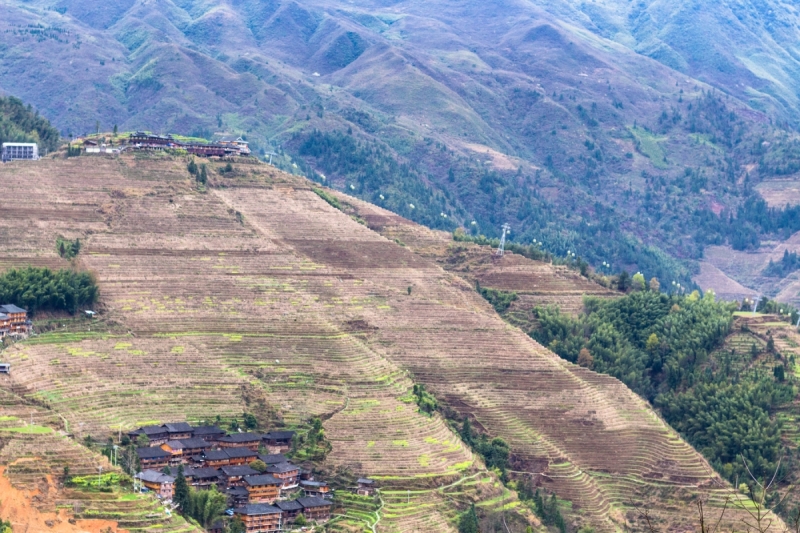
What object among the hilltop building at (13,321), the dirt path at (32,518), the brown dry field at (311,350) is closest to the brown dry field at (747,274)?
the brown dry field at (311,350)

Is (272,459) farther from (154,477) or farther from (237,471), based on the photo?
(154,477)

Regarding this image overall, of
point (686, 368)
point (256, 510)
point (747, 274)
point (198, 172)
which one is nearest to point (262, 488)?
point (256, 510)

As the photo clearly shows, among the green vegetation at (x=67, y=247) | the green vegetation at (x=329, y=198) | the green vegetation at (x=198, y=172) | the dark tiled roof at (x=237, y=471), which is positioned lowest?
the dark tiled roof at (x=237, y=471)

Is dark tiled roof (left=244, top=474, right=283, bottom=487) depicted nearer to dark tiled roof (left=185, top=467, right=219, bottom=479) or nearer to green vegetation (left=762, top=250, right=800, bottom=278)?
dark tiled roof (left=185, top=467, right=219, bottom=479)

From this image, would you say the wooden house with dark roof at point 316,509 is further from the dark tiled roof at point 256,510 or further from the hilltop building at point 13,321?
the hilltop building at point 13,321

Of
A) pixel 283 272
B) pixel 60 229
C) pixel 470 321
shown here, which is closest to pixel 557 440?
pixel 470 321

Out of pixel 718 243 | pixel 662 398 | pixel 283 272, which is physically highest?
pixel 283 272

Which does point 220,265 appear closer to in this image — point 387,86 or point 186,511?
point 186,511
